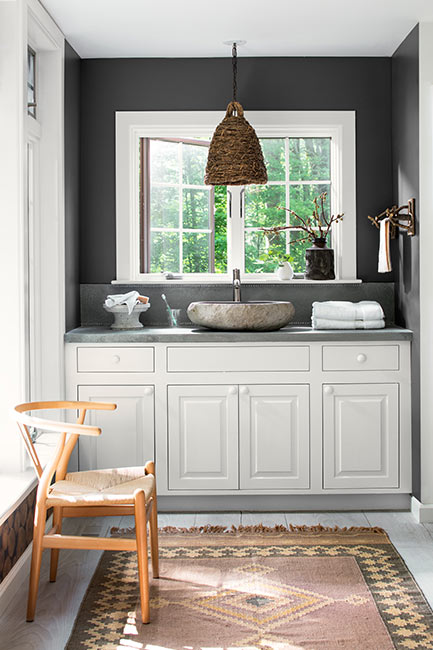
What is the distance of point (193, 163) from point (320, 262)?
1.01 metres

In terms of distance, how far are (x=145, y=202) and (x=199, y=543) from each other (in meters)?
2.10

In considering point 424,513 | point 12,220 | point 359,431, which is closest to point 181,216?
point 12,220

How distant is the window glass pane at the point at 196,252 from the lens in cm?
440

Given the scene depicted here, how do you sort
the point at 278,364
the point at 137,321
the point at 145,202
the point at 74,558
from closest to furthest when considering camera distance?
1. the point at 74,558
2. the point at 278,364
3. the point at 137,321
4. the point at 145,202

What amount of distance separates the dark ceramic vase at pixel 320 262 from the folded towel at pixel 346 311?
0.34 metres

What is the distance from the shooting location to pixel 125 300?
13.0 ft

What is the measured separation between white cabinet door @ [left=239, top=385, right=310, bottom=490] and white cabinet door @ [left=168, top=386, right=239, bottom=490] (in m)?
0.06

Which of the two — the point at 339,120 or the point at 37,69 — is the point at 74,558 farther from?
the point at 339,120

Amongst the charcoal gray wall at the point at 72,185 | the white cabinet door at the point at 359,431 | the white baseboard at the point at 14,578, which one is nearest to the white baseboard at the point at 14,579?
the white baseboard at the point at 14,578

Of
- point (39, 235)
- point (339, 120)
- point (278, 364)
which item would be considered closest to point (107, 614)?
point (278, 364)

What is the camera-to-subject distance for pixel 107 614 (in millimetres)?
2641

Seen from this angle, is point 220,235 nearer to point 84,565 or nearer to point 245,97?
point 245,97

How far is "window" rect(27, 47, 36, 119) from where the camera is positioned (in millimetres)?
3662

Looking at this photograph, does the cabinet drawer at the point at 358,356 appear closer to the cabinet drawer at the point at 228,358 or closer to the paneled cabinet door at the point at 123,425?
the cabinet drawer at the point at 228,358
